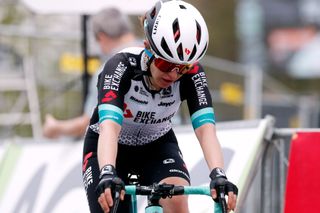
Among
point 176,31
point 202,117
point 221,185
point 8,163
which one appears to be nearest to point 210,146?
point 202,117

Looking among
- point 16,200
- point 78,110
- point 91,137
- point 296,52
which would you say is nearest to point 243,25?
point 296,52

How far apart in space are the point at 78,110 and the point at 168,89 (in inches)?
269

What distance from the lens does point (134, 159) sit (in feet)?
21.6

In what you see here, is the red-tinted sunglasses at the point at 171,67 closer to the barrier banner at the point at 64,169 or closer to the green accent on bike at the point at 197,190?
the green accent on bike at the point at 197,190

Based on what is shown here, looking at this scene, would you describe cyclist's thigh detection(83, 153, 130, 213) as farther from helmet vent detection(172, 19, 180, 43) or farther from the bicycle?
helmet vent detection(172, 19, 180, 43)

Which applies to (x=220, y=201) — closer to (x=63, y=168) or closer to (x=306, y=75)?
(x=63, y=168)

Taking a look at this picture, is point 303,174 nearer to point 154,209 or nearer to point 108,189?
point 154,209

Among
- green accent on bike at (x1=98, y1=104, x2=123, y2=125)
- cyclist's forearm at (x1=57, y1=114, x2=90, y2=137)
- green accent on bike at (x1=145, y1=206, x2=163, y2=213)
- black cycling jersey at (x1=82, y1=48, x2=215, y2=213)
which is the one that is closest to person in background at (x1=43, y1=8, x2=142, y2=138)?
cyclist's forearm at (x1=57, y1=114, x2=90, y2=137)

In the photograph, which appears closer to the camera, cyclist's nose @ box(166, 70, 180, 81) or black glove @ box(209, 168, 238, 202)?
black glove @ box(209, 168, 238, 202)

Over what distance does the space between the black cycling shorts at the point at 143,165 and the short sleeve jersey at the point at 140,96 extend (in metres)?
0.14

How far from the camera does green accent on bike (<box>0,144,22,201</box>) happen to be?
996cm

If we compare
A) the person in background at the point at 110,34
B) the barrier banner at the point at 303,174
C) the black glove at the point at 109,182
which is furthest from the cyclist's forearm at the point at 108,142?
the person in background at the point at 110,34

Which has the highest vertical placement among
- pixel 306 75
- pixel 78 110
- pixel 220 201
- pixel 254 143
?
pixel 306 75

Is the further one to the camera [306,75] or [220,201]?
[306,75]
